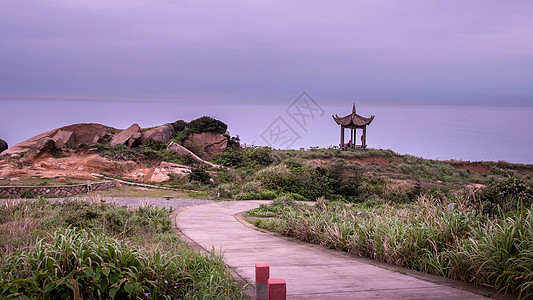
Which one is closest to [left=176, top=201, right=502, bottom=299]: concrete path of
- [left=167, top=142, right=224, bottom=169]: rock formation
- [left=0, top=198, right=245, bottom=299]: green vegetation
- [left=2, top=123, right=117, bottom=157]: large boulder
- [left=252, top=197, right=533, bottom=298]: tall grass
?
[left=252, top=197, right=533, bottom=298]: tall grass

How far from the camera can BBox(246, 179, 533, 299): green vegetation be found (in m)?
5.35

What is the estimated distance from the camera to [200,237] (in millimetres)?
8828

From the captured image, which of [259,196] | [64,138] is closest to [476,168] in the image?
[259,196]

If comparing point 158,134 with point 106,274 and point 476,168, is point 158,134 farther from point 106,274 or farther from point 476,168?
point 476,168

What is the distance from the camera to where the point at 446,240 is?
662 centimetres

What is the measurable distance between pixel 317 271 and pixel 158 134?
Answer: 2545cm

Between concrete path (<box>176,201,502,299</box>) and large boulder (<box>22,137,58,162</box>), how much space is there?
16.1 metres

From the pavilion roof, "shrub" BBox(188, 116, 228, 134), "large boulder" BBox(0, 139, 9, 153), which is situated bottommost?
"large boulder" BBox(0, 139, 9, 153)

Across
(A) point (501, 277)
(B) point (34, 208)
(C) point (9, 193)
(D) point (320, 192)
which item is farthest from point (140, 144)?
(A) point (501, 277)

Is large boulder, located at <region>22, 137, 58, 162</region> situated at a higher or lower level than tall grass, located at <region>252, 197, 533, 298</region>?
higher

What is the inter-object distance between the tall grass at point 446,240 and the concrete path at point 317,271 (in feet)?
0.86

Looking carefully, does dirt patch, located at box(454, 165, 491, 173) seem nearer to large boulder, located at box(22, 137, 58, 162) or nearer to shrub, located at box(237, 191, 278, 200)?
shrub, located at box(237, 191, 278, 200)

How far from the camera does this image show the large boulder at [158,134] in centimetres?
2966

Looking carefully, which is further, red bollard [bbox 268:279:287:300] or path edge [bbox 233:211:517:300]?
path edge [bbox 233:211:517:300]
